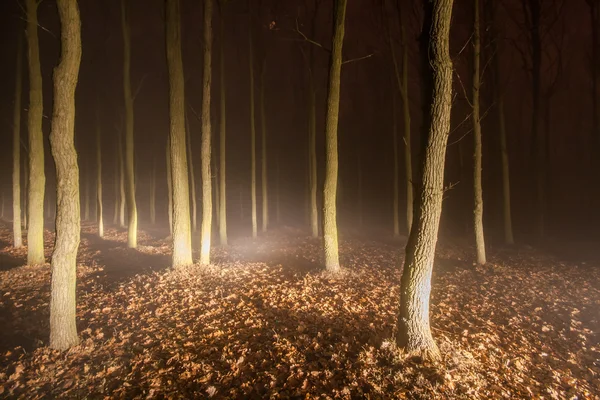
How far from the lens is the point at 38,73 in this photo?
446 inches

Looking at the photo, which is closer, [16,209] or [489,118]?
[16,209]

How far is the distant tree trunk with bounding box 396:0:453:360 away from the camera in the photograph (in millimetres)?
5020

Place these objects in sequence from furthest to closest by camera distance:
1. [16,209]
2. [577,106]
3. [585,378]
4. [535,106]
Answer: [577,106]
[535,106]
[16,209]
[585,378]

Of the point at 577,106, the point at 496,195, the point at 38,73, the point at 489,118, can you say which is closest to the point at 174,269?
the point at 38,73

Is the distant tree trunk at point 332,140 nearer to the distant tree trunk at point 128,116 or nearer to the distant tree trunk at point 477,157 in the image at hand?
the distant tree trunk at point 477,157

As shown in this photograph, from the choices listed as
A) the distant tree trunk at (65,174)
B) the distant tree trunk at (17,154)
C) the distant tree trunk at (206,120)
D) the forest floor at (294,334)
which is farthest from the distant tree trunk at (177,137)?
the distant tree trunk at (17,154)

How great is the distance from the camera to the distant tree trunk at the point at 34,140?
11.1m

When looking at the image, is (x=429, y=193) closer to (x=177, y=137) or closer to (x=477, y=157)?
(x=477, y=157)

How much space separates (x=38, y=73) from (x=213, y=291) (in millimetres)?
10169

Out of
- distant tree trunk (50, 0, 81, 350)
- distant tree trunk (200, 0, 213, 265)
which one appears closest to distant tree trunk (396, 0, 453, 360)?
distant tree trunk (50, 0, 81, 350)

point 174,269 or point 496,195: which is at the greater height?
point 496,195

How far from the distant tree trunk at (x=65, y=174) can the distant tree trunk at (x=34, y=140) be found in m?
7.36

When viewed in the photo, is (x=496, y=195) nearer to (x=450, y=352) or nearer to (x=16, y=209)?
(x=450, y=352)

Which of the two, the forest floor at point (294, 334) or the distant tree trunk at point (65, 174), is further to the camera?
the distant tree trunk at point (65, 174)
